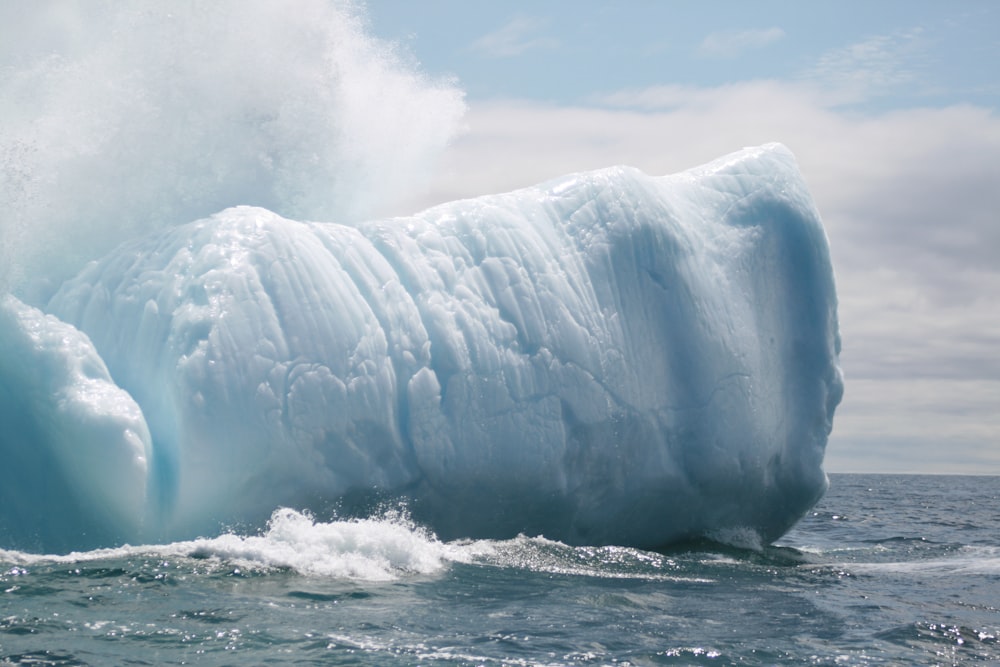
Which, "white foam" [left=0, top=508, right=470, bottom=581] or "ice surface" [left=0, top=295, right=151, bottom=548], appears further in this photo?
"ice surface" [left=0, top=295, right=151, bottom=548]

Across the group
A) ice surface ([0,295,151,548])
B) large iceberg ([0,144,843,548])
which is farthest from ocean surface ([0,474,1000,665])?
large iceberg ([0,144,843,548])

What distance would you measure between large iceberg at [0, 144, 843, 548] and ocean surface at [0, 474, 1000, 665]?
1.91 ft

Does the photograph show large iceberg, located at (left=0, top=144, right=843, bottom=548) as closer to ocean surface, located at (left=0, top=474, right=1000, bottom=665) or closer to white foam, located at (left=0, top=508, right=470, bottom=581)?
white foam, located at (left=0, top=508, right=470, bottom=581)

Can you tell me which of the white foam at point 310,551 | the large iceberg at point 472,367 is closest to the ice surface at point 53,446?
the large iceberg at point 472,367

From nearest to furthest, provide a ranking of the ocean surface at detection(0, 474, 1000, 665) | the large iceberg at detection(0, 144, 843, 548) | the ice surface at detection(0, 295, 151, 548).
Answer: the ocean surface at detection(0, 474, 1000, 665)
the ice surface at detection(0, 295, 151, 548)
the large iceberg at detection(0, 144, 843, 548)

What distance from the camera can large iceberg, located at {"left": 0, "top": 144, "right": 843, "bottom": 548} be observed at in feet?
34.0

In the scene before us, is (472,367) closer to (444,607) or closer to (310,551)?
(310,551)

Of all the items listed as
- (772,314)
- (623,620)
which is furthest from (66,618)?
(772,314)

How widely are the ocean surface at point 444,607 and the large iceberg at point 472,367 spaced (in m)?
0.58

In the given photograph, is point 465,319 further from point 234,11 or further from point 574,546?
point 234,11

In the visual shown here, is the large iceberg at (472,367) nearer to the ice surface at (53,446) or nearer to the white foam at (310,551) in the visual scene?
the ice surface at (53,446)

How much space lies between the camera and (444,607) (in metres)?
8.91

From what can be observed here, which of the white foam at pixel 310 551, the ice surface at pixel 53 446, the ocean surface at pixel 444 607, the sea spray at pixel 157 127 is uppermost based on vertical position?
the sea spray at pixel 157 127

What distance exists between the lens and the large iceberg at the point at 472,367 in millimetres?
10375
